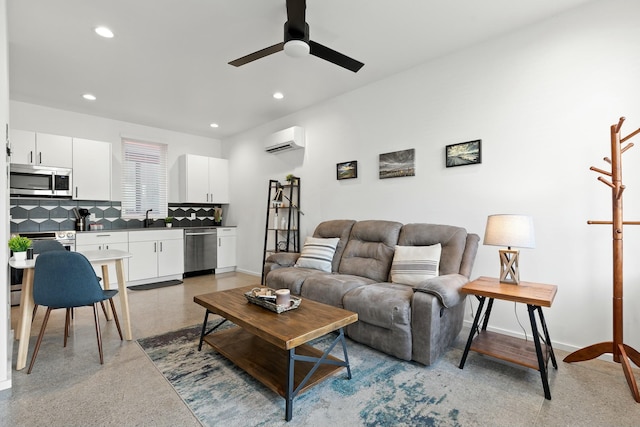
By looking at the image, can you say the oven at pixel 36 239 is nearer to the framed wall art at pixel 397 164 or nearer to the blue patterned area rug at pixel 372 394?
the blue patterned area rug at pixel 372 394

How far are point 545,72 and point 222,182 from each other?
527 cm

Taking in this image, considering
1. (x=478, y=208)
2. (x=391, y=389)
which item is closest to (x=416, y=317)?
(x=391, y=389)

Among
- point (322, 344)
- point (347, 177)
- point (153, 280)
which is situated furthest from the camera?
point (153, 280)

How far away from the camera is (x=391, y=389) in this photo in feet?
6.40

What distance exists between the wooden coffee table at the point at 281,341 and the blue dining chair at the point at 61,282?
2.69ft

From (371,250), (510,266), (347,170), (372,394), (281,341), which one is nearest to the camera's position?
(281,341)

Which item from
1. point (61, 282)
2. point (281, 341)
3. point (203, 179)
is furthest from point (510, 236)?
point (203, 179)

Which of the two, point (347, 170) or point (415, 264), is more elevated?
point (347, 170)

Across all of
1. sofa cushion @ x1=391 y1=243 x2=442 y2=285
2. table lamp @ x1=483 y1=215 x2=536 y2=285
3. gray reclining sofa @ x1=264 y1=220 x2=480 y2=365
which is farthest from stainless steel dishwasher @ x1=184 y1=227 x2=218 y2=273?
table lamp @ x1=483 y1=215 x2=536 y2=285

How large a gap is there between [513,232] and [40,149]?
5.61 m

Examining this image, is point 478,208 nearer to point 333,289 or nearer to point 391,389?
point 333,289

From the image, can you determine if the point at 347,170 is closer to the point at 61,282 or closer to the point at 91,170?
the point at 61,282

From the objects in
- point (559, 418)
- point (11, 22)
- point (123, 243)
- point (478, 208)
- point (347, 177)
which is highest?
point (11, 22)

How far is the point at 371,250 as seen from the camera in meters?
3.30
